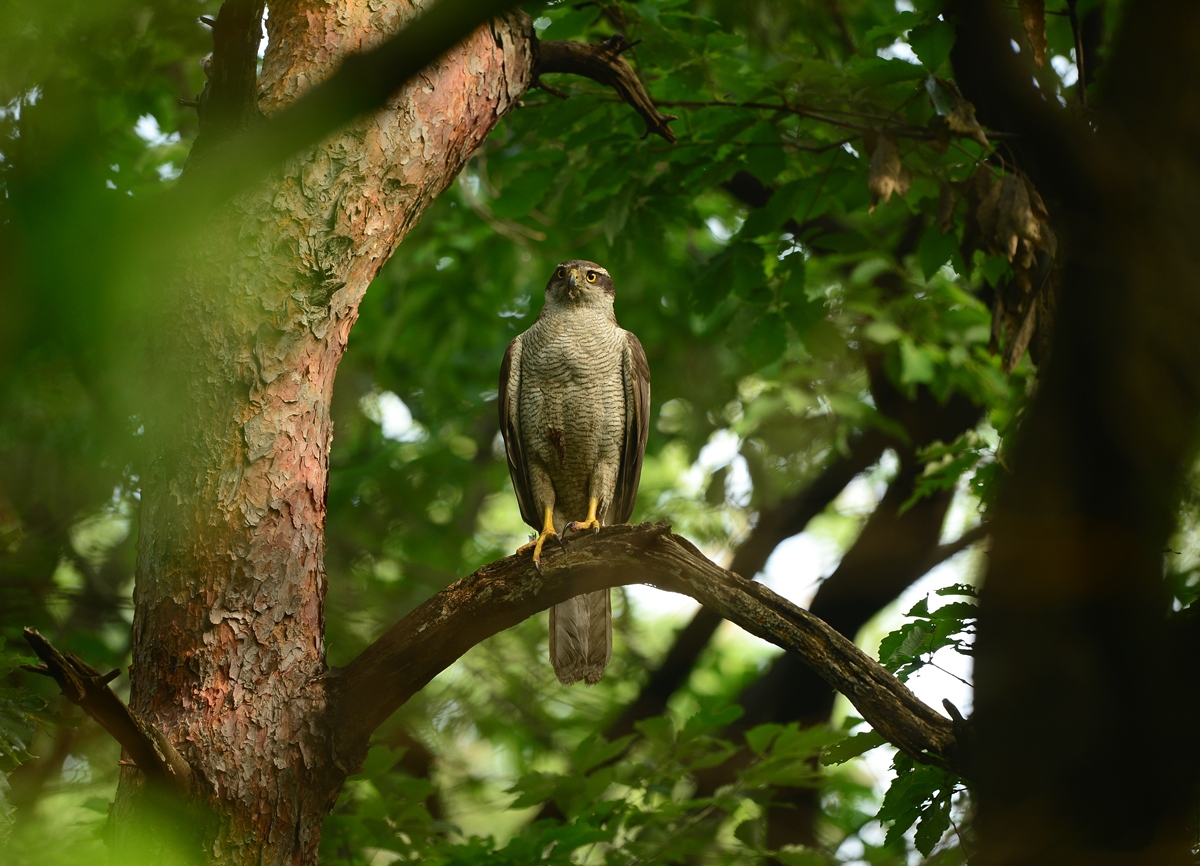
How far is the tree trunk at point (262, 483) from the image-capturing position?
102 inches

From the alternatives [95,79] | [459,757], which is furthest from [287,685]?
[459,757]

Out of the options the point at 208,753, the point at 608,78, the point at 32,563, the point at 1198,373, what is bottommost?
the point at 1198,373

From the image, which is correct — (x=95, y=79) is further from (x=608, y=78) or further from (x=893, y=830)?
(x=608, y=78)

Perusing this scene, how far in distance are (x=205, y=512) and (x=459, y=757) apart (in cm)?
388

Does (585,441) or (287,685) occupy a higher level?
(585,441)

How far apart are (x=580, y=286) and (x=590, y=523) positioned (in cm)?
151

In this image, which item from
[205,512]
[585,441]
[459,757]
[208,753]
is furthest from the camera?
[459,757]

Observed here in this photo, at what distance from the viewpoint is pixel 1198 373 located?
0.96 metres

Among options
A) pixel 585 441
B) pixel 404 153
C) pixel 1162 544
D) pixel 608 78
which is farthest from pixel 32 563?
pixel 1162 544

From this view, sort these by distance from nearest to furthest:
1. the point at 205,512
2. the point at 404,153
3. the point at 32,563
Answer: the point at 205,512 < the point at 404,153 < the point at 32,563

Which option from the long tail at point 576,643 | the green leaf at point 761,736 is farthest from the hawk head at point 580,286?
the green leaf at point 761,736

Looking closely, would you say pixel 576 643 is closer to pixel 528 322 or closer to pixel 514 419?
pixel 514 419

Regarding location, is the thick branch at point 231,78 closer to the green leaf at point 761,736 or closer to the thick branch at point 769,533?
the green leaf at point 761,736

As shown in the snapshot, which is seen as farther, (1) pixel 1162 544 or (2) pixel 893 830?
(2) pixel 893 830
